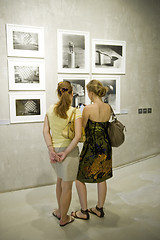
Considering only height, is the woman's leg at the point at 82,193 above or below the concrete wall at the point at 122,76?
below

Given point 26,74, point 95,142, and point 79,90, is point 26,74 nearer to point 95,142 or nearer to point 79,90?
point 79,90

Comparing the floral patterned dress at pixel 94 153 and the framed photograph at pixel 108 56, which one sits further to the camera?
the framed photograph at pixel 108 56

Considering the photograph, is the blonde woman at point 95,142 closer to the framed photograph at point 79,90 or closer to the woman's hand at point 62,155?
the woman's hand at point 62,155

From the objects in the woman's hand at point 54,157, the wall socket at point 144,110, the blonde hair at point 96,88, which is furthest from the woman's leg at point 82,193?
the wall socket at point 144,110

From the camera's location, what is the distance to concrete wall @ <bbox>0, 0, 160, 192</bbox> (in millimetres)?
3461

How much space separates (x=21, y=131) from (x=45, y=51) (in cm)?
140

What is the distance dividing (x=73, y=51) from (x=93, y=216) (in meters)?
2.68

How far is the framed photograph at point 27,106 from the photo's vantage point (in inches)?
137

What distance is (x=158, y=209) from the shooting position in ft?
9.66

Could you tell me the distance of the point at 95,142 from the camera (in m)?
2.61

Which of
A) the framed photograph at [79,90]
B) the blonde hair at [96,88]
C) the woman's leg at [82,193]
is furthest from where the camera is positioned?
the framed photograph at [79,90]

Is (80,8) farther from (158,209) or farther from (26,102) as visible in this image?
(158,209)

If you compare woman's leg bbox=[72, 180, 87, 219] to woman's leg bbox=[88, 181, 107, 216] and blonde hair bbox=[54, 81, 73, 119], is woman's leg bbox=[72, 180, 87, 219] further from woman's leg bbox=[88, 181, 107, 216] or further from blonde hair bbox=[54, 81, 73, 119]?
blonde hair bbox=[54, 81, 73, 119]

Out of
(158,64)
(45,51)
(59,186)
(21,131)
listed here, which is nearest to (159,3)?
(158,64)
